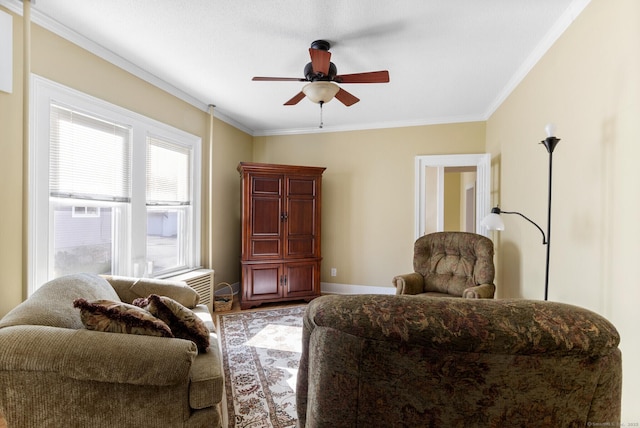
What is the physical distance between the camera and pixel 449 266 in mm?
3262

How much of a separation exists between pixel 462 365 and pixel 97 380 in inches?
56.9

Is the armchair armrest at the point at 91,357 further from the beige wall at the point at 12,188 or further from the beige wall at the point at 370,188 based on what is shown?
the beige wall at the point at 370,188

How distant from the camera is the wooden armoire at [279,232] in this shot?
13.6 ft

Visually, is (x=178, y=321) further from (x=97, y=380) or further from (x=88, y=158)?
(x=88, y=158)

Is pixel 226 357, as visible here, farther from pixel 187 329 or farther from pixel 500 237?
pixel 500 237

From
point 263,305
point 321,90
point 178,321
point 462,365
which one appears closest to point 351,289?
point 263,305

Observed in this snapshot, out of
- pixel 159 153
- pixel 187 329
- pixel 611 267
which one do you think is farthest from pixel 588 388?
pixel 159 153

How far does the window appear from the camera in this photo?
223 centimetres

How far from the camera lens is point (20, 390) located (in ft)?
4.25

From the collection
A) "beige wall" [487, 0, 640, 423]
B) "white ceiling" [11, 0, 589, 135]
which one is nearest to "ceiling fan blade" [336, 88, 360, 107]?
"white ceiling" [11, 0, 589, 135]

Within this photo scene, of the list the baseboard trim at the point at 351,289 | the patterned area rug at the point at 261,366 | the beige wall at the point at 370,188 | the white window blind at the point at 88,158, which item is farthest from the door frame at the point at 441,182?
the white window blind at the point at 88,158

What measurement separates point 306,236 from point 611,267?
327 cm

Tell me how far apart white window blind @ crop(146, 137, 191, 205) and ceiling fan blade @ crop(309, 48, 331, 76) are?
1.98m

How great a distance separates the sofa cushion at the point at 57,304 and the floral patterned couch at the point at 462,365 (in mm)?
1431
